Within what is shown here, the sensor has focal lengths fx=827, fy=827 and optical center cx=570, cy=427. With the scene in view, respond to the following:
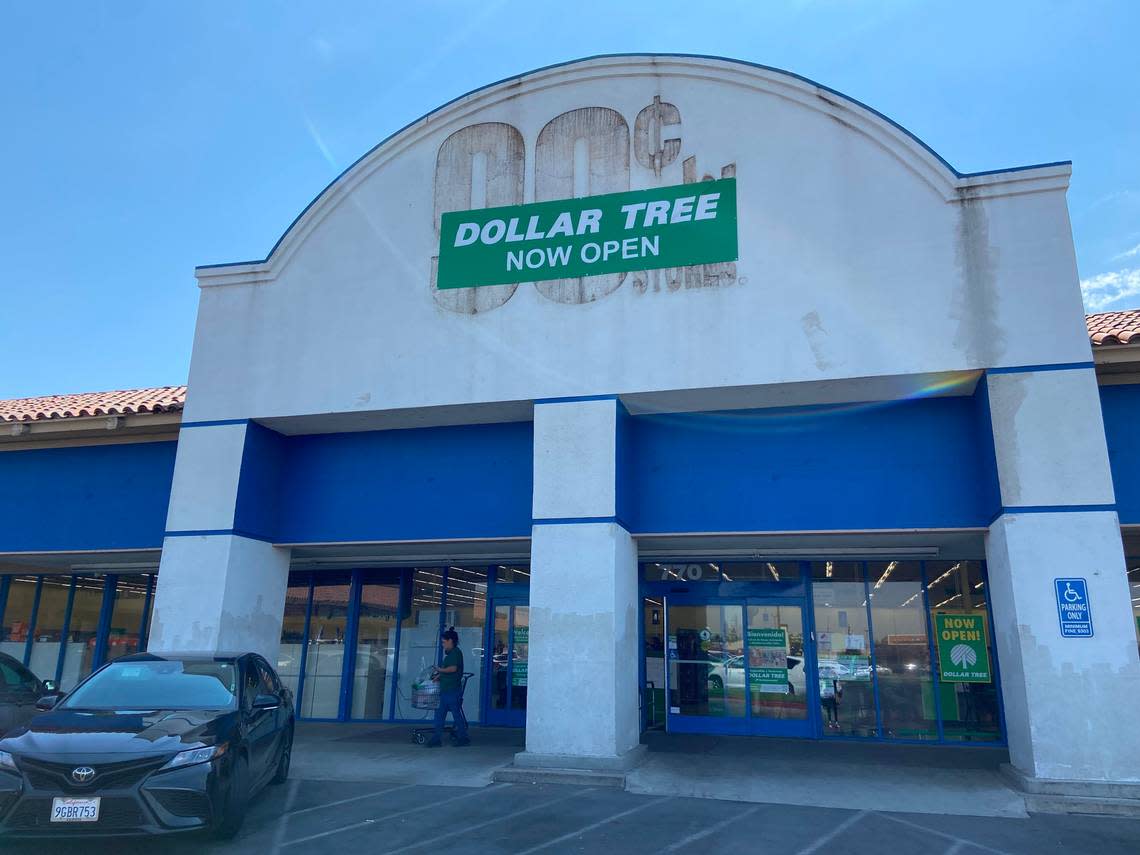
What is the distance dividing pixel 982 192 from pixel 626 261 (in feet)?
15.7

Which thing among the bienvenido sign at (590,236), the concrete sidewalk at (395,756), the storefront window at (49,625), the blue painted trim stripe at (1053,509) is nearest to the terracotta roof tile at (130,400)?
the blue painted trim stripe at (1053,509)

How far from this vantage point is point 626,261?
11945 mm

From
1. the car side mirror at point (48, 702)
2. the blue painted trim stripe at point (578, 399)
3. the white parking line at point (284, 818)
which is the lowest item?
the white parking line at point (284, 818)

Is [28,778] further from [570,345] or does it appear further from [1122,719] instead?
[1122,719]

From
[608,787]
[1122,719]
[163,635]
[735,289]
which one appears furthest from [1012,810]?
[163,635]

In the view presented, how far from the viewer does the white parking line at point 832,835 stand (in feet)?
24.5

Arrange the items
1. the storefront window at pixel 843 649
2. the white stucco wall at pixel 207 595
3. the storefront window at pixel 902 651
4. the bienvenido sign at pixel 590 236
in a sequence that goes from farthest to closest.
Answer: the storefront window at pixel 843 649
the storefront window at pixel 902 651
the white stucco wall at pixel 207 595
the bienvenido sign at pixel 590 236

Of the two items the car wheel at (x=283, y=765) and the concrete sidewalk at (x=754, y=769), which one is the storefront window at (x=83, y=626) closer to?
the concrete sidewalk at (x=754, y=769)

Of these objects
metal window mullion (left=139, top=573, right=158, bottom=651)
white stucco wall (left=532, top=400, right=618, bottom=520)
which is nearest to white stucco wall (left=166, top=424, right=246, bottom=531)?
white stucco wall (left=532, top=400, right=618, bottom=520)

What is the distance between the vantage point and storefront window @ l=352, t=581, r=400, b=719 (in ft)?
51.0

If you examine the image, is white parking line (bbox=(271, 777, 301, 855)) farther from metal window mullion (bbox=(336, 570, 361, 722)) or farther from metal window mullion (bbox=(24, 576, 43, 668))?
metal window mullion (bbox=(24, 576, 43, 668))

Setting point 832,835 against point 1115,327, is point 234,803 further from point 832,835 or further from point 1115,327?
point 1115,327

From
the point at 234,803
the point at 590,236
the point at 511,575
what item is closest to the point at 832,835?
the point at 234,803

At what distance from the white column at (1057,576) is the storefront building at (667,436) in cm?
4
